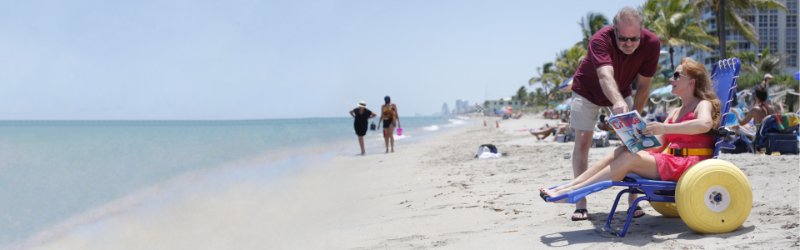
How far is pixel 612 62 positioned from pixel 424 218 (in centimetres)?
198

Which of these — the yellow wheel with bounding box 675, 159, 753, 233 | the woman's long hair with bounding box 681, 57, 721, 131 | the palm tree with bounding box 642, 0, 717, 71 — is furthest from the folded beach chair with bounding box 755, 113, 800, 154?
the palm tree with bounding box 642, 0, 717, 71

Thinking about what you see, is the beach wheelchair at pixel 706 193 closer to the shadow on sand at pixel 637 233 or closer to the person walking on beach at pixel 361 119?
the shadow on sand at pixel 637 233

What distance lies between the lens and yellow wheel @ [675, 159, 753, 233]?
357 cm

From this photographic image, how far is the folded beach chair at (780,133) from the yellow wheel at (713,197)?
5.60 m

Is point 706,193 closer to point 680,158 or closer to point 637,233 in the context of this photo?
point 680,158

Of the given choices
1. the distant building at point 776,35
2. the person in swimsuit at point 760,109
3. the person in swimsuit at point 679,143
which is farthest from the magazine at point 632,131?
the distant building at point 776,35

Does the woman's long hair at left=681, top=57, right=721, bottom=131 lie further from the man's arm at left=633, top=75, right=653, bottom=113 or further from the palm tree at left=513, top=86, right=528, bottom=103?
the palm tree at left=513, top=86, right=528, bottom=103

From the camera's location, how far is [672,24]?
110ft

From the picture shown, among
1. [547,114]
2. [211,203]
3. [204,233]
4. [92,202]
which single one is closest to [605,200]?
[204,233]

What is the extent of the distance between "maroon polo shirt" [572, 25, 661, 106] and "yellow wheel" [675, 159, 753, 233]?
87cm

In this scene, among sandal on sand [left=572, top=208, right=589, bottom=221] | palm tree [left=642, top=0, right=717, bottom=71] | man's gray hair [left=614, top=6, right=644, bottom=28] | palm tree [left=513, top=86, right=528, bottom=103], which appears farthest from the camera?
palm tree [left=513, top=86, right=528, bottom=103]

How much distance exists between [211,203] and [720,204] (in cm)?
550

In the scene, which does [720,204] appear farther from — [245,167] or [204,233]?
[245,167]

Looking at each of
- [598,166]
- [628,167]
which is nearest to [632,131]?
[628,167]
